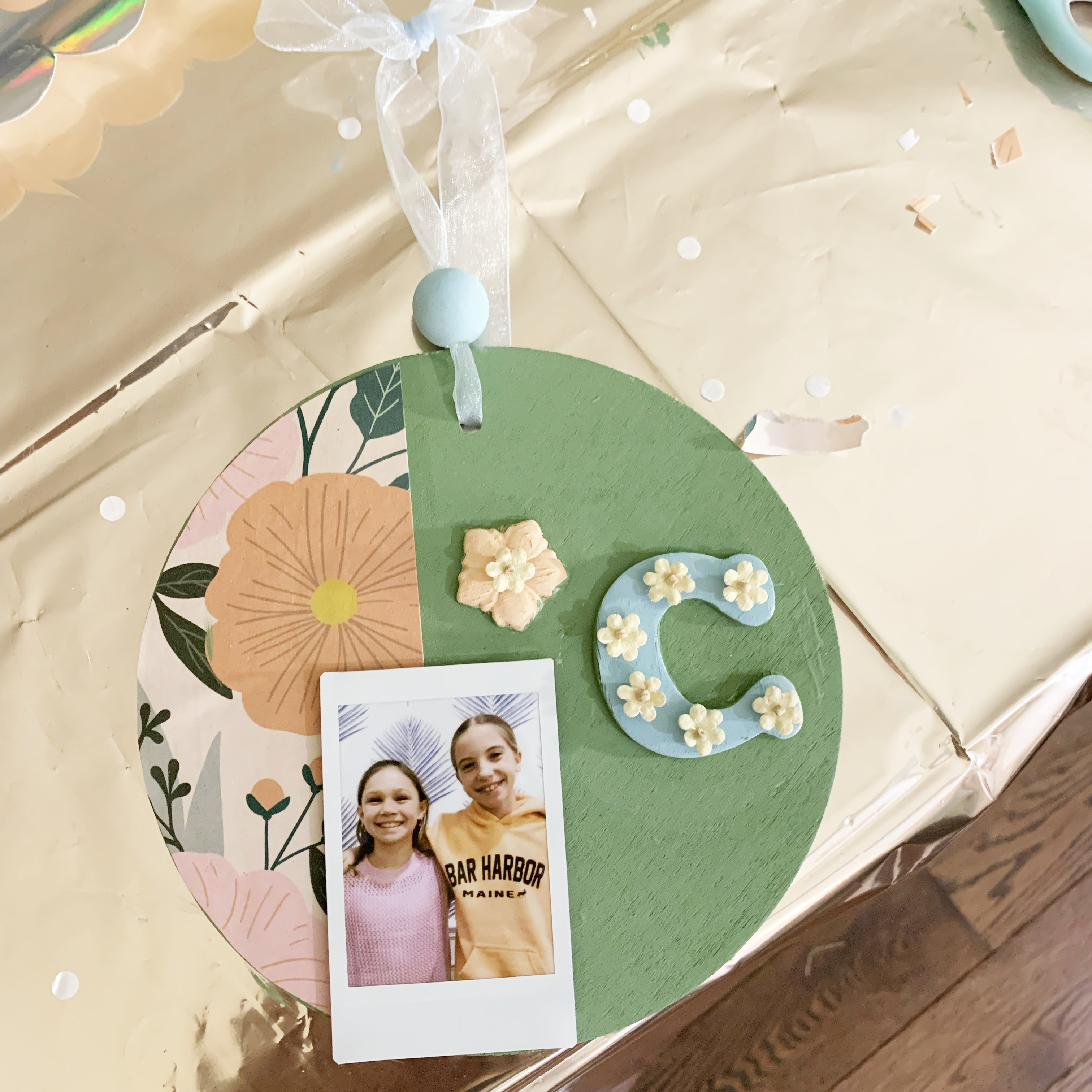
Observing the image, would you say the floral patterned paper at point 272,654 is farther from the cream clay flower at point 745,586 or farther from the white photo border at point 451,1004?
the cream clay flower at point 745,586

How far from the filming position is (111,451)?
0.57 metres

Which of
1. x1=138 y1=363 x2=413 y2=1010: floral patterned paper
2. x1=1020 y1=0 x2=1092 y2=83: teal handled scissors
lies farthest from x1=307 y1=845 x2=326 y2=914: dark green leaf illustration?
x1=1020 y1=0 x2=1092 y2=83: teal handled scissors

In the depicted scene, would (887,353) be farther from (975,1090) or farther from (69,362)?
(975,1090)

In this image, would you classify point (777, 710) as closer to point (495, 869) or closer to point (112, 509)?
point (495, 869)

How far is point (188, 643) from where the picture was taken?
1.76 feet

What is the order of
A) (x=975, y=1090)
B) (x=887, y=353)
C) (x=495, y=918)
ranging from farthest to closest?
(x=975, y=1090)
(x=887, y=353)
(x=495, y=918)

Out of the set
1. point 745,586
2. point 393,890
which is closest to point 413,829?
point 393,890

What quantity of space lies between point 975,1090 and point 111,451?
92 cm

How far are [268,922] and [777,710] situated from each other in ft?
1.07

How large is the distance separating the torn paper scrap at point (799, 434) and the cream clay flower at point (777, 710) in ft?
0.53

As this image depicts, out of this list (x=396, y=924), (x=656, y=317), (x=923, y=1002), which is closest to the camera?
(x=396, y=924)

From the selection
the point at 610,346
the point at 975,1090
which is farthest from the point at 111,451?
the point at 975,1090

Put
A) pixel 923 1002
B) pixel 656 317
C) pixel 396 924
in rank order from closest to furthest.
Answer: pixel 396 924
pixel 656 317
pixel 923 1002

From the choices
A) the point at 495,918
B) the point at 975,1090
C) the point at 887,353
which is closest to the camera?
the point at 495,918
